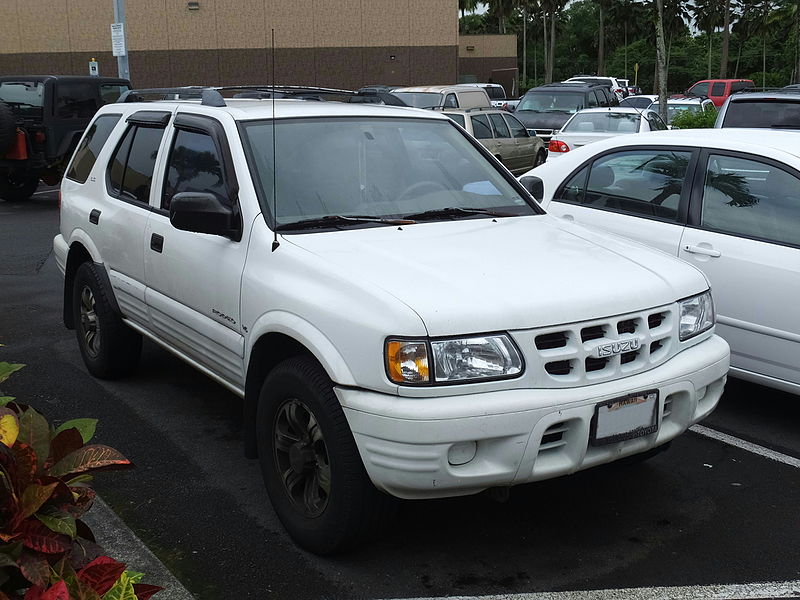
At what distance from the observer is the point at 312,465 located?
3.72 meters

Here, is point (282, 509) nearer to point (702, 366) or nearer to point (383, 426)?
point (383, 426)

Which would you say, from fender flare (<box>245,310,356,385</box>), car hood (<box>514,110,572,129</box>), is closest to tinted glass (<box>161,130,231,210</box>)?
fender flare (<box>245,310,356,385</box>)

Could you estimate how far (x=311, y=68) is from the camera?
1575 inches

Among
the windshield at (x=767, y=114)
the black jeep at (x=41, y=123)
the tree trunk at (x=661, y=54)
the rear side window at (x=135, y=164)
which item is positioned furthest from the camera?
the tree trunk at (x=661, y=54)

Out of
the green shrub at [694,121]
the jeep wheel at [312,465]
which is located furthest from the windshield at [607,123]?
the jeep wheel at [312,465]

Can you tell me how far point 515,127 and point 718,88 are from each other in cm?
2330

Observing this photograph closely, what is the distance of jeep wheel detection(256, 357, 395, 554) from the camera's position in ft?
11.3

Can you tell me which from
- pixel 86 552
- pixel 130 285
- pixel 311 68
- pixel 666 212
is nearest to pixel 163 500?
pixel 130 285

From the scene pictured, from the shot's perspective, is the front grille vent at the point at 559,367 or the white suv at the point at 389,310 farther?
the front grille vent at the point at 559,367

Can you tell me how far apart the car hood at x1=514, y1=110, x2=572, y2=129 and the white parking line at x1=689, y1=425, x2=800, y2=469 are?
17.8 metres

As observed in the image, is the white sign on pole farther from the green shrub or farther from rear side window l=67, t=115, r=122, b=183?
rear side window l=67, t=115, r=122, b=183

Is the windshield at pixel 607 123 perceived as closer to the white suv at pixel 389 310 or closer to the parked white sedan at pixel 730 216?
the parked white sedan at pixel 730 216

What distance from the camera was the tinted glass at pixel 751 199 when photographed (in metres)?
5.16

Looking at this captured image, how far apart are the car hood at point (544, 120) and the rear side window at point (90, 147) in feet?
56.2
